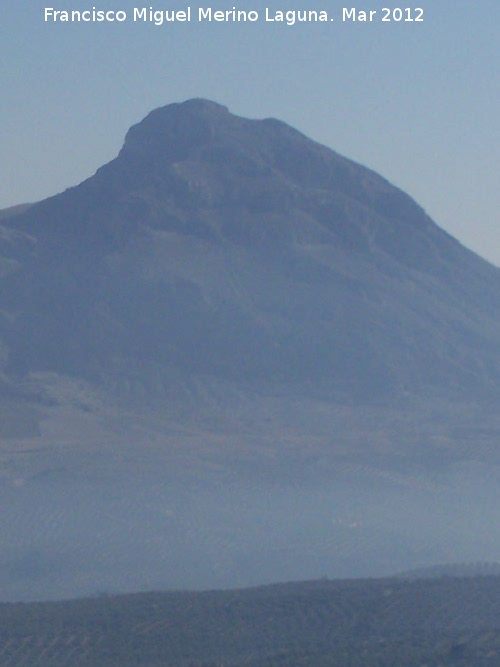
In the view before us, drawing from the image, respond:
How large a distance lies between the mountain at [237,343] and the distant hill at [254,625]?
20794mm

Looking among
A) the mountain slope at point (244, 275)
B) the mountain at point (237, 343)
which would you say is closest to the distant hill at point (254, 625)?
the mountain at point (237, 343)

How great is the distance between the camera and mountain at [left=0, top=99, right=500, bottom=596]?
51.8m

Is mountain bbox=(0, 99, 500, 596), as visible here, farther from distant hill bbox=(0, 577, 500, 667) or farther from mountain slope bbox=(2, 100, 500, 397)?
distant hill bbox=(0, 577, 500, 667)

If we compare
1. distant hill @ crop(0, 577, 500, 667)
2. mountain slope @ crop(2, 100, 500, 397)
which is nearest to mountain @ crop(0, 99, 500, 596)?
mountain slope @ crop(2, 100, 500, 397)

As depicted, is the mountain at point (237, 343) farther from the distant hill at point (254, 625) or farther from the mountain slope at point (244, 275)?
the distant hill at point (254, 625)

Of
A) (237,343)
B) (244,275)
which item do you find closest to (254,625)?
(237,343)

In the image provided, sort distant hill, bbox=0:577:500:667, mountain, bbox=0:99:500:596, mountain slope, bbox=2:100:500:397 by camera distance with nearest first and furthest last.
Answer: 1. distant hill, bbox=0:577:500:667
2. mountain, bbox=0:99:500:596
3. mountain slope, bbox=2:100:500:397

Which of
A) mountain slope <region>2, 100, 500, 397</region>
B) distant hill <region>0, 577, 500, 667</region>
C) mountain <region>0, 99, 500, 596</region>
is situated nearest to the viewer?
distant hill <region>0, 577, 500, 667</region>

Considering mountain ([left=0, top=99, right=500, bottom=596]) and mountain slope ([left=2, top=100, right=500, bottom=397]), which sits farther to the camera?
mountain slope ([left=2, top=100, right=500, bottom=397])

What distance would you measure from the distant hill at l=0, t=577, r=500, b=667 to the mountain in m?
20.8

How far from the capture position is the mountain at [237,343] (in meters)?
51.8

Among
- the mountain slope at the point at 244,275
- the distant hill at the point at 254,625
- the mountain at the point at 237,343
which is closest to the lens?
the distant hill at the point at 254,625

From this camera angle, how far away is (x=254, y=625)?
18672 millimetres

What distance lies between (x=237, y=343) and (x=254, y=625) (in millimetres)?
62454
